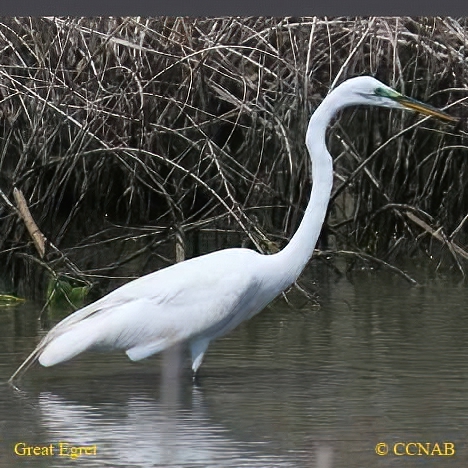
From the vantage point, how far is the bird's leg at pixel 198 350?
5635mm

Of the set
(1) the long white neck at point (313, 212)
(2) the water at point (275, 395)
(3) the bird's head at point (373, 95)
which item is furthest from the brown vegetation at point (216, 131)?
(1) the long white neck at point (313, 212)

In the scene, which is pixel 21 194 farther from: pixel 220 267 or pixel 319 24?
pixel 220 267

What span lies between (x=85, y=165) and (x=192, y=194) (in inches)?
21.9

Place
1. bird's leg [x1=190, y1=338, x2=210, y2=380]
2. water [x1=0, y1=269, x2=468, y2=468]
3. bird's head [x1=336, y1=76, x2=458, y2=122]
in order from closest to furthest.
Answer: water [x1=0, y1=269, x2=468, y2=468] < bird's leg [x1=190, y1=338, x2=210, y2=380] < bird's head [x1=336, y1=76, x2=458, y2=122]

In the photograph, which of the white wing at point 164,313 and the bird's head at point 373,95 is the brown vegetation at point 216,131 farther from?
the white wing at point 164,313

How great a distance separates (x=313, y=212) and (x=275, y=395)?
676mm

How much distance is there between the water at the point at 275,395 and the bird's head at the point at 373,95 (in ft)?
3.02

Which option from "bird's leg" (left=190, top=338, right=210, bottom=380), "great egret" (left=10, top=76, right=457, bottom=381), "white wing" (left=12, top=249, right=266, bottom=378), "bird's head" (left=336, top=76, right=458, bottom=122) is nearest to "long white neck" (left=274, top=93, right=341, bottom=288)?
"great egret" (left=10, top=76, right=457, bottom=381)

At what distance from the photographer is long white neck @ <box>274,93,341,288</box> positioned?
5641mm

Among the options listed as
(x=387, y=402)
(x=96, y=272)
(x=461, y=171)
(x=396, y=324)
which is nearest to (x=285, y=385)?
(x=387, y=402)

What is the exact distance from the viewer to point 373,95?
590 cm

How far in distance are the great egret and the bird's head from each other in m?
0.18

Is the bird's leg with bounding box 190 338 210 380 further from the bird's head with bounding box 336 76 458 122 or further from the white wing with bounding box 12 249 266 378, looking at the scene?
the bird's head with bounding box 336 76 458 122

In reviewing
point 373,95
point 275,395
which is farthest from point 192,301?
point 373,95
